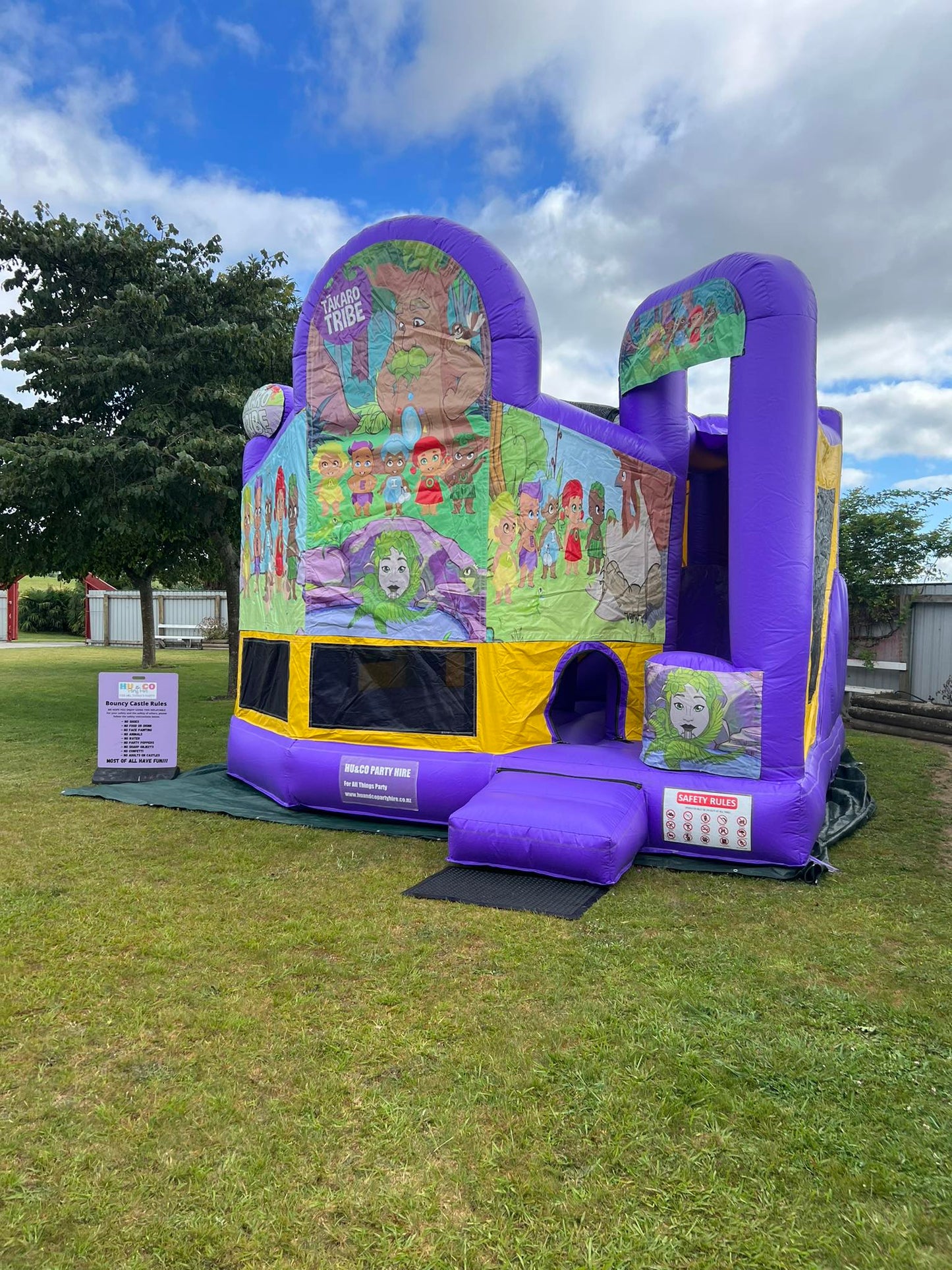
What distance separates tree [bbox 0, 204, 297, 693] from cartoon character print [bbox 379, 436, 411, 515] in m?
5.04

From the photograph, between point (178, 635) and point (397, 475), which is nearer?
point (397, 475)

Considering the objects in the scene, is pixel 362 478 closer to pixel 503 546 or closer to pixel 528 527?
pixel 503 546

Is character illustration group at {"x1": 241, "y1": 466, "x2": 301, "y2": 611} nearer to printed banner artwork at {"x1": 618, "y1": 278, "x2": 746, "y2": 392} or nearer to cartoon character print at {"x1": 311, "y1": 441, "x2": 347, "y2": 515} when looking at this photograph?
cartoon character print at {"x1": 311, "y1": 441, "x2": 347, "y2": 515}

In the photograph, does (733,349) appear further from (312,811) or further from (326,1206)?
(326,1206)

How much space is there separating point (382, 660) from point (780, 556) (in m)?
2.99

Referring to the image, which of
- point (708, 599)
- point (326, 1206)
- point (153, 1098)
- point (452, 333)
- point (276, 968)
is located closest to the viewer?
point (326, 1206)

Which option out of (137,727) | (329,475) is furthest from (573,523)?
(137,727)

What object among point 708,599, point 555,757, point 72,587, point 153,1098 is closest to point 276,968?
point 153,1098

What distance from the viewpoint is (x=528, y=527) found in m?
6.22

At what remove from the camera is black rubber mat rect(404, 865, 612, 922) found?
182 inches

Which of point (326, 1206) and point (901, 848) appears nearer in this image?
point (326, 1206)

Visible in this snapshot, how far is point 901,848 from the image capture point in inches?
236

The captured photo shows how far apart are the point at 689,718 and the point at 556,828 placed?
1.23 meters

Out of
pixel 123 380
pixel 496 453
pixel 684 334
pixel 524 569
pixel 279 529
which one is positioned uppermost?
pixel 123 380
